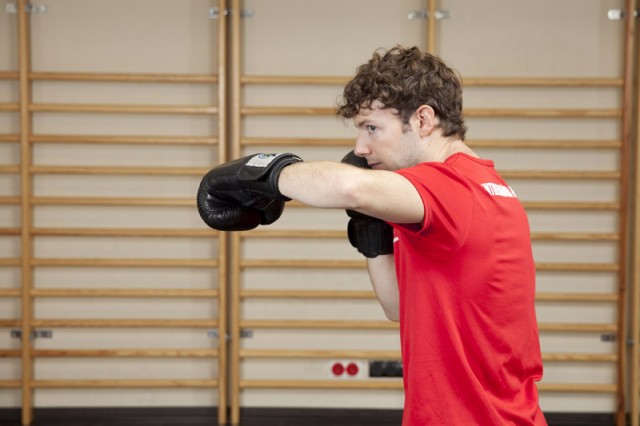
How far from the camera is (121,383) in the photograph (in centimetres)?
466

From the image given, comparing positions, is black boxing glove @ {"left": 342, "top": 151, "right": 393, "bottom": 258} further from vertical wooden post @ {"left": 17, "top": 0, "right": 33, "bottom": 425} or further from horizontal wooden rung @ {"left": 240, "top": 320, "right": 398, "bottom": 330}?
vertical wooden post @ {"left": 17, "top": 0, "right": 33, "bottom": 425}

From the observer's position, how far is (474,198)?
61.2 inches

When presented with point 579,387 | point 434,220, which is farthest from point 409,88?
point 579,387

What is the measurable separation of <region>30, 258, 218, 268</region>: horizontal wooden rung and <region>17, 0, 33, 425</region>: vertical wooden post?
0.14 meters

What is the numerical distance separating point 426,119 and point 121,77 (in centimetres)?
332

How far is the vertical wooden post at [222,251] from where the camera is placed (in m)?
4.57

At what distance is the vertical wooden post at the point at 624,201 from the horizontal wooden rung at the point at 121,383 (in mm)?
2730

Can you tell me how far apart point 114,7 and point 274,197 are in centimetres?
361

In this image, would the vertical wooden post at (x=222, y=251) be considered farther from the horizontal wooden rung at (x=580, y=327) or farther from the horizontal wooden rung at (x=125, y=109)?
the horizontal wooden rung at (x=580, y=327)

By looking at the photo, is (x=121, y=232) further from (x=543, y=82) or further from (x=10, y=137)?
(x=543, y=82)

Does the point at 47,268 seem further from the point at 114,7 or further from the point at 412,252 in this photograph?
the point at 412,252

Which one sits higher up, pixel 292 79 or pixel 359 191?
pixel 292 79

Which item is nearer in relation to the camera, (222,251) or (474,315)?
(474,315)

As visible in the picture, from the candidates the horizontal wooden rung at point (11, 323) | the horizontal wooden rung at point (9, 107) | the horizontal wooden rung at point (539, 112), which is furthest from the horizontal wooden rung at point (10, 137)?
the horizontal wooden rung at point (539, 112)
